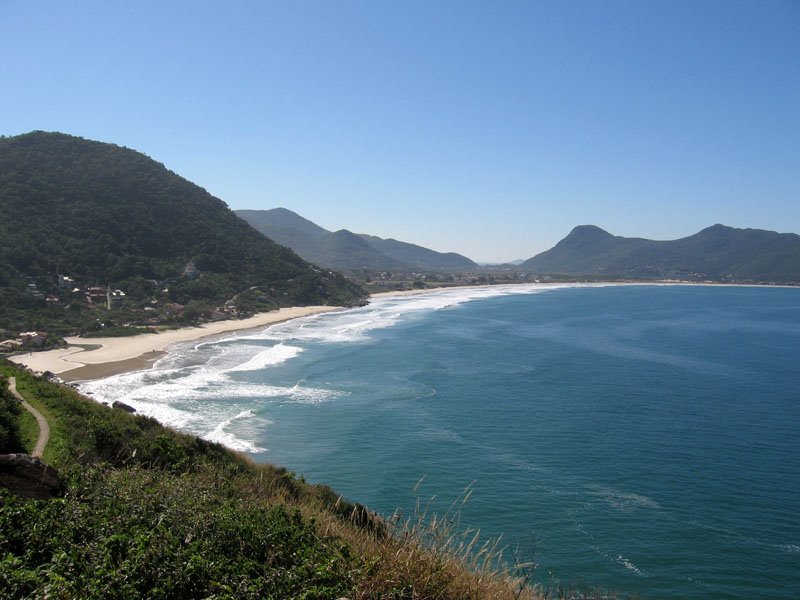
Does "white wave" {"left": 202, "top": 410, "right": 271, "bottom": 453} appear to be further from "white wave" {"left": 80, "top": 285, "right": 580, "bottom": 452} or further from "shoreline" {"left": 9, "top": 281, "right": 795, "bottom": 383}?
"shoreline" {"left": 9, "top": 281, "right": 795, "bottom": 383}

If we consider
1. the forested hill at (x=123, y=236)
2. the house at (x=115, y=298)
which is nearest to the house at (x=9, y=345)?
the forested hill at (x=123, y=236)

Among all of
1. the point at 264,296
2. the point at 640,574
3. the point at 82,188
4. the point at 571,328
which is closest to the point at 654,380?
A: the point at 640,574

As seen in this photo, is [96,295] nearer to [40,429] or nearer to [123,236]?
[123,236]

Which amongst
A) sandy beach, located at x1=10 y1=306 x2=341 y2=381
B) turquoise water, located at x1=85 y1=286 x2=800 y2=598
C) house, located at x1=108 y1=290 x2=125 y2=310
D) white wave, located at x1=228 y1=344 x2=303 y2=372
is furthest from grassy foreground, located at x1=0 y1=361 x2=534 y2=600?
house, located at x1=108 y1=290 x2=125 y2=310

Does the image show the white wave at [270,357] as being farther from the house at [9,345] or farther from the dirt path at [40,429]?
the dirt path at [40,429]

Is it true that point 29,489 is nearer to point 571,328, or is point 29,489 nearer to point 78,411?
point 78,411
